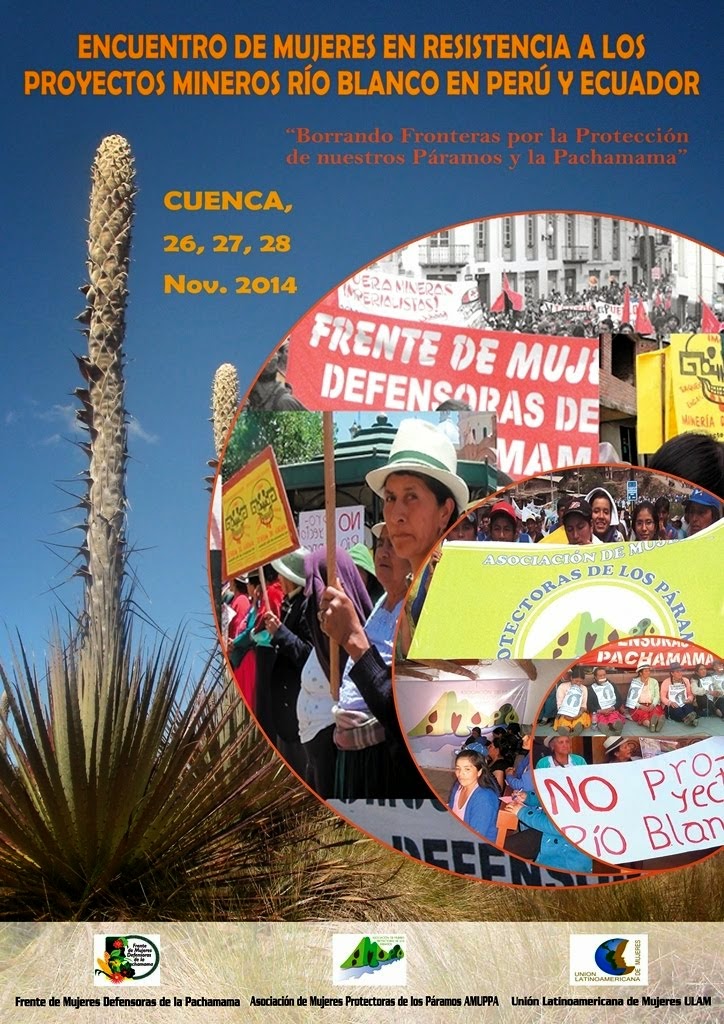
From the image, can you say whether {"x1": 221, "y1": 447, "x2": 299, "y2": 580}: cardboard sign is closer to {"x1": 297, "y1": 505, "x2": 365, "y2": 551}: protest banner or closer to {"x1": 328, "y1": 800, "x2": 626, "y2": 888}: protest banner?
Answer: {"x1": 297, "y1": 505, "x2": 365, "y2": 551}: protest banner

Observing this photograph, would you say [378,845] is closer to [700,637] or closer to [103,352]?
[700,637]

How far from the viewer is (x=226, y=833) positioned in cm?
466

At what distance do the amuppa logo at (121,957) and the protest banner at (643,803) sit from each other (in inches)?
62.6

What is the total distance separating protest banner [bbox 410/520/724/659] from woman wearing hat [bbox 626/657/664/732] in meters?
0.18

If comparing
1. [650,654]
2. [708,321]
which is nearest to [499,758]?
[650,654]

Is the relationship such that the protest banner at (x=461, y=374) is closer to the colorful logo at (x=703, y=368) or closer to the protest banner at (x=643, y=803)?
the colorful logo at (x=703, y=368)

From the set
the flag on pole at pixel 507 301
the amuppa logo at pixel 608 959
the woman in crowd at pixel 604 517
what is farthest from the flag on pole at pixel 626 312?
the amuppa logo at pixel 608 959

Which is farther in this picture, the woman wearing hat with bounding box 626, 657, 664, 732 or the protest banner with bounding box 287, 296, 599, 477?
the protest banner with bounding box 287, 296, 599, 477

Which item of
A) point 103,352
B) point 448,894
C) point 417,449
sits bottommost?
point 448,894

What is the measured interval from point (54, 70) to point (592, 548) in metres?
2.79

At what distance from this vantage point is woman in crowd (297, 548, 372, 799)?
4723 mm

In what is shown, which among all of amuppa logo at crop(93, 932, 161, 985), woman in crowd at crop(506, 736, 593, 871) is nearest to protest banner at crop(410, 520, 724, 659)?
woman in crowd at crop(506, 736, 593, 871)

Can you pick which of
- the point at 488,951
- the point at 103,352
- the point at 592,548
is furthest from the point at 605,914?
the point at 103,352

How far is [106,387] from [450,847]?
221 cm
